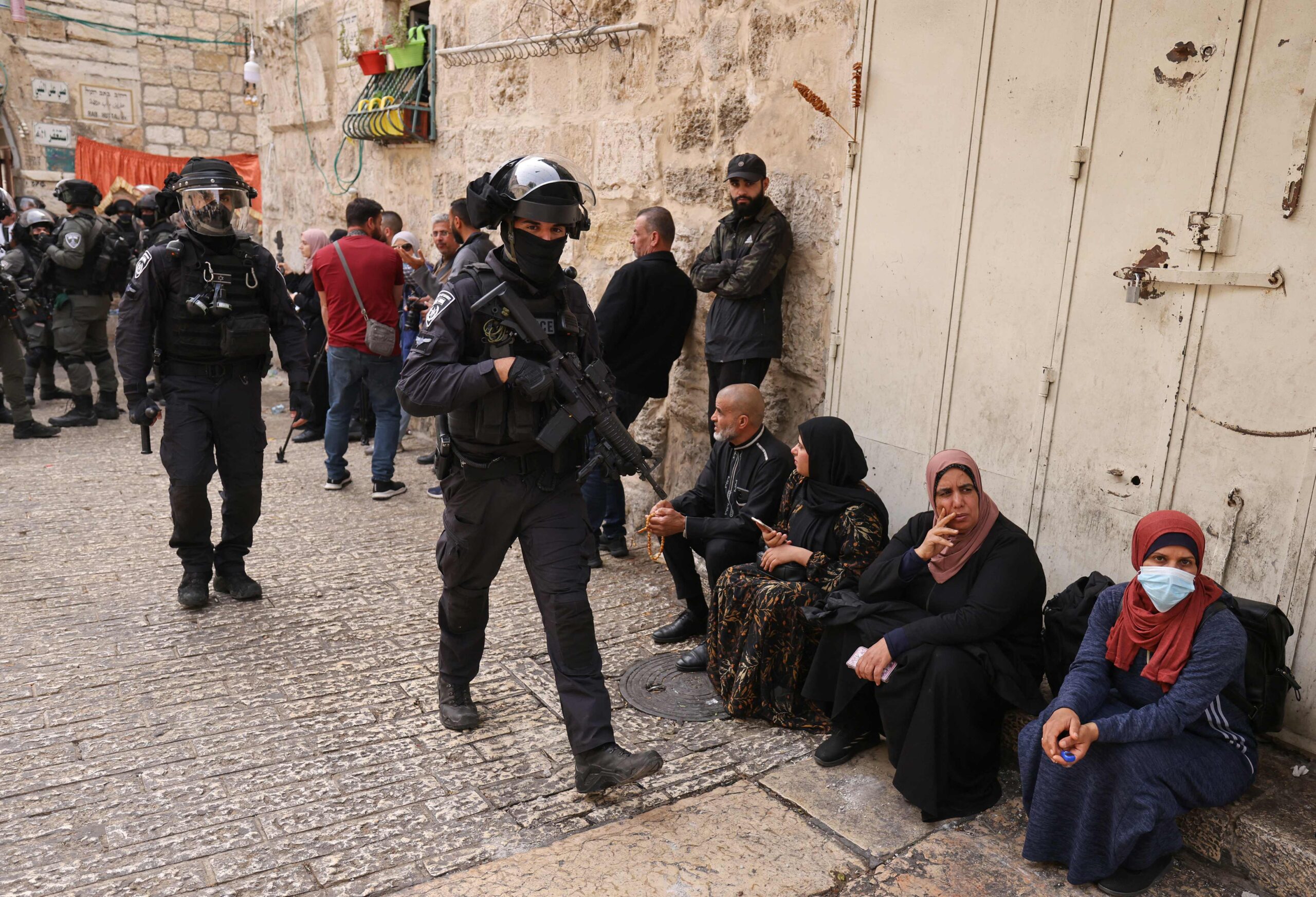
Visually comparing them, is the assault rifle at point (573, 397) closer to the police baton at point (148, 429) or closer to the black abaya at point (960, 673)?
the black abaya at point (960, 673)

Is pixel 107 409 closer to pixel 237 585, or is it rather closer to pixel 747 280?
pixel 237 585

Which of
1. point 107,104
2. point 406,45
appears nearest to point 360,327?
point 406,45

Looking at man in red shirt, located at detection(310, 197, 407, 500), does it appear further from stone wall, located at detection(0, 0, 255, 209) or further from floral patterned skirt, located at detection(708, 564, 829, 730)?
stone wall, located at detection(0, 0, 255, 209)

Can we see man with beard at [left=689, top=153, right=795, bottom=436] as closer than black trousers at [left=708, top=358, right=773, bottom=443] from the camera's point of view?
Yes

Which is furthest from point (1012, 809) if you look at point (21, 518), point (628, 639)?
point (21, 518)

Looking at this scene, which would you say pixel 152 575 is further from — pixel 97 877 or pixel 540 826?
pixel 540 826

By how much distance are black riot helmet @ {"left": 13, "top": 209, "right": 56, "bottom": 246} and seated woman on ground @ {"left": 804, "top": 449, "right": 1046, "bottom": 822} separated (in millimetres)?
8516

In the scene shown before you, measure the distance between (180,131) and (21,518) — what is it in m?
12.9

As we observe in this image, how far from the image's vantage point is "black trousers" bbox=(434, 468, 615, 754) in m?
3.17

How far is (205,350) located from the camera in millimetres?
4531

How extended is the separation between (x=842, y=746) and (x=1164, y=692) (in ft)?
3.59

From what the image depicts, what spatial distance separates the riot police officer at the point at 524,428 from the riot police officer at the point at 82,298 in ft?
21.5

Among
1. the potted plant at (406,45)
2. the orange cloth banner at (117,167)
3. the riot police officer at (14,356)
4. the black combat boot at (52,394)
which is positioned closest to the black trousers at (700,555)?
the potted plant at (406,45)

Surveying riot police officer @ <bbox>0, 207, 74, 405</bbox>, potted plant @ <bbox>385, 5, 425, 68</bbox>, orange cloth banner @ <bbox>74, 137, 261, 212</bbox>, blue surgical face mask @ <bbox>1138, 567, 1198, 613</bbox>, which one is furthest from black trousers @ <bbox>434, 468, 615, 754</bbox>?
orange cloth banner @ <bbox>74, 137, 261, 212</bbox>
